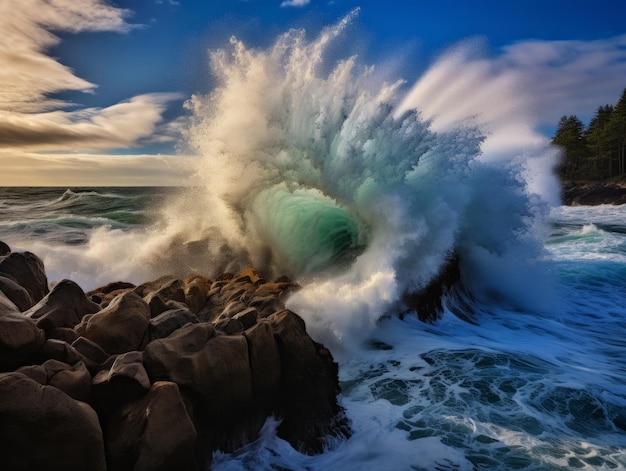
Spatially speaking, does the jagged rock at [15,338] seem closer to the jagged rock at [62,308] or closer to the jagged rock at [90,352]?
the jagged rock at [90,352]

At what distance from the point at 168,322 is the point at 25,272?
2780mm

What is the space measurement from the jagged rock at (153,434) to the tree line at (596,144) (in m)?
61.8

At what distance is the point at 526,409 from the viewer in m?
5.94

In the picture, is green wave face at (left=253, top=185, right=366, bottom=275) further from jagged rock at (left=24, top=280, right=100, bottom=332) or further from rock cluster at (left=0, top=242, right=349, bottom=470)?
jagged rock at (left=24, top=280, right=100, bottom=332)

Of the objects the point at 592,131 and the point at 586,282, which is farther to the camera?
the point at 592,131

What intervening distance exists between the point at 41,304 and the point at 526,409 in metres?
6.28

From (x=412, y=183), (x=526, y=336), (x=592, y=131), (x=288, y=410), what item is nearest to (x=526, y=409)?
(x=288, y=410)

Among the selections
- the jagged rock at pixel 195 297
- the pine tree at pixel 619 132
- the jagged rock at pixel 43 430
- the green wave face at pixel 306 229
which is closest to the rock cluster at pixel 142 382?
the jagged rock at pixel 43 430

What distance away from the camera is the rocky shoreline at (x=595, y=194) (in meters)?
44.1

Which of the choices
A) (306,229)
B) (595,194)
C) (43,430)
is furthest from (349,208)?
(595,194)

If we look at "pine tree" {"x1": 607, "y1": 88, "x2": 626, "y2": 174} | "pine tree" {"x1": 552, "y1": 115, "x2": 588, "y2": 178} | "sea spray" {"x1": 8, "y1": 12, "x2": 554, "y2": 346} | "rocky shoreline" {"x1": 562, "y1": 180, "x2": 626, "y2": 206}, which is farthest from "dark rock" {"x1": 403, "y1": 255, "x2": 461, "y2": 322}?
"pine tree" {"x1": 552, "y1": 115, "x2": 588, "y2": 178}

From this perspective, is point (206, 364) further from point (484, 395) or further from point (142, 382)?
point (484, 395)

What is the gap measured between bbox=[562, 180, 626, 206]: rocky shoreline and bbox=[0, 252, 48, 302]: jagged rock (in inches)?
1933

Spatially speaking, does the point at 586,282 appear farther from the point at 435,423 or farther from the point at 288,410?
the point at 288,410
